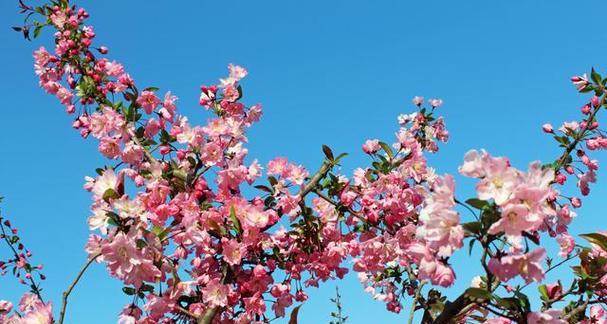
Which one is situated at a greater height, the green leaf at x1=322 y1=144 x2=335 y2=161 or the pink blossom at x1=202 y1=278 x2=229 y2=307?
the green leaf at x1=322 y1=144 x2=335 y2=161

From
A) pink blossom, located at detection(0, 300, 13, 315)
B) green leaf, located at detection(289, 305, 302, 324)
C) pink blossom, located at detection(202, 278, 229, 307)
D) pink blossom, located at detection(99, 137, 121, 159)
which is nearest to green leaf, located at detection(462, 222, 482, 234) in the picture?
Result: green leaf, located at detection(289, 305, 302, 324)

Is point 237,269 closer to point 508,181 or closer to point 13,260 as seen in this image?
point 508,181

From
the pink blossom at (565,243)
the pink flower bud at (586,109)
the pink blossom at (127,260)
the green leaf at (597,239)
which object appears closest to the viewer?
the green leaf at (597,239)

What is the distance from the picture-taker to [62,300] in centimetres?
333

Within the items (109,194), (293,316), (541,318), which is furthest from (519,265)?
(109,194)

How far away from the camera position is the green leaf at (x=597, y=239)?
107 inches

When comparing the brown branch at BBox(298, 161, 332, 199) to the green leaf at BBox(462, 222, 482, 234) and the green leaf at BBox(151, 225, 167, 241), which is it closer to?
the green leaf at BBox(151, 225, 167, 241)

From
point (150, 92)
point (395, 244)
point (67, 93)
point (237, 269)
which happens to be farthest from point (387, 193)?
point (67, 93)

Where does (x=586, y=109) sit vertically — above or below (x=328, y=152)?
above

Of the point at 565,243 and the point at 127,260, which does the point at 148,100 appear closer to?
the point at 127,260

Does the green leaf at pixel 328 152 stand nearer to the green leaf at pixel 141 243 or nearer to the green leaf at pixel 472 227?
the green leaf at pixel 141 243

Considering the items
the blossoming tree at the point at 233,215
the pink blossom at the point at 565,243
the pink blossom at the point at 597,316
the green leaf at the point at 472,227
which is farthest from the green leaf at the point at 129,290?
the pink blossom at the point at 597,316

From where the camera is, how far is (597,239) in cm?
275

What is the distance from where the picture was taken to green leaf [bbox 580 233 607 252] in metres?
2.72
